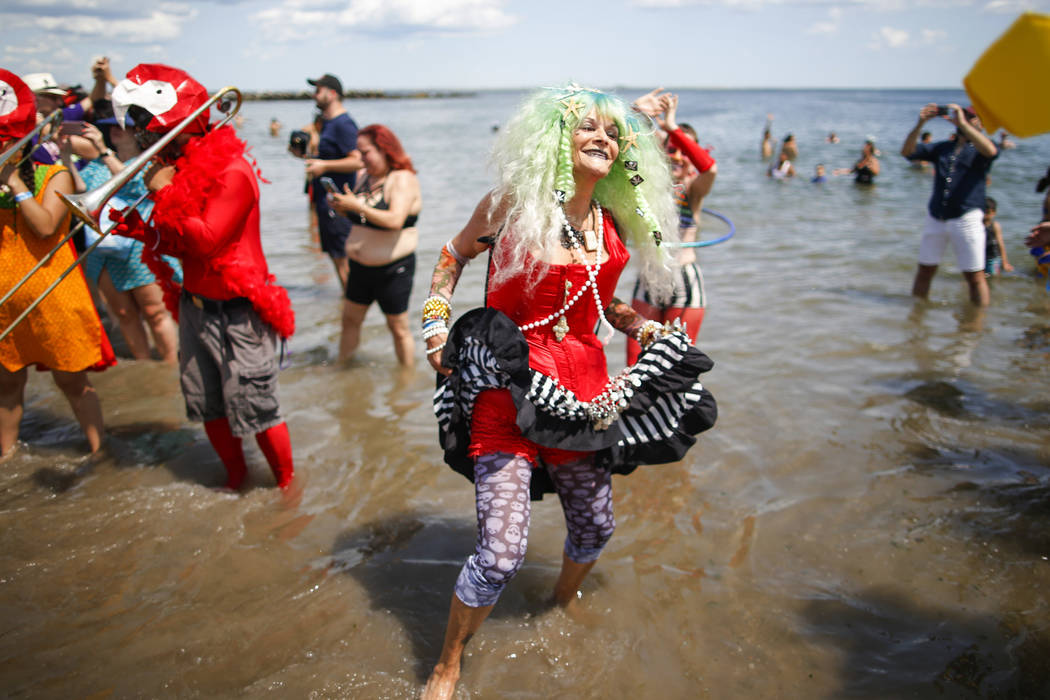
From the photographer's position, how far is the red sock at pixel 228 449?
3826 mm

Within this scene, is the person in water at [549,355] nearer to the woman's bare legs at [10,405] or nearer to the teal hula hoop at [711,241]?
the teal hula hoop at [711,241]

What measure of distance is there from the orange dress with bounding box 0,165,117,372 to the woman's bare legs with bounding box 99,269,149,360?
6.30 ft

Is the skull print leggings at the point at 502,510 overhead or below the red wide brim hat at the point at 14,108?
below

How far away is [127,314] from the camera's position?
19.0 ft

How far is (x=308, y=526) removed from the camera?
3.73 m

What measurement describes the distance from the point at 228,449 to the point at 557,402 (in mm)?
2407

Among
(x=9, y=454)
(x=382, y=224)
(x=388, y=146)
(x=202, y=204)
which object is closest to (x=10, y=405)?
(x=9, y=454)

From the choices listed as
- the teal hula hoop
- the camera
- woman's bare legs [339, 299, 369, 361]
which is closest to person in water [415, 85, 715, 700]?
the teal hula hoop

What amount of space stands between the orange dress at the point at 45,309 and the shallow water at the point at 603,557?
0.77 m

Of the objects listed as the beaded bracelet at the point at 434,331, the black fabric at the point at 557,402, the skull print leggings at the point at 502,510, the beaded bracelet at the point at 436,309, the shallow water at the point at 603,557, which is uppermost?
the beaded bracelet at the point at 436,309

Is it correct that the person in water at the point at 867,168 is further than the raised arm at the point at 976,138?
Yes

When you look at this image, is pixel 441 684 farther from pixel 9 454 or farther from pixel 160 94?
pixel 9 454

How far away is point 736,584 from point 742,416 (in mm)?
1893

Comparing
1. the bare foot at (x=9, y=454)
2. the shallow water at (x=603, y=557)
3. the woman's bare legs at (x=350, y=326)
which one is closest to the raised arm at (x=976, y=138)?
the shallow water at (x=603, y=557)
